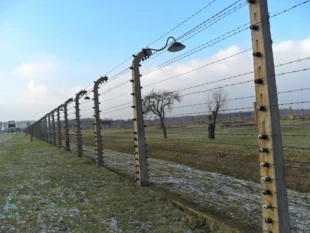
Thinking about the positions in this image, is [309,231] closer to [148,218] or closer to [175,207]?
[175,207]

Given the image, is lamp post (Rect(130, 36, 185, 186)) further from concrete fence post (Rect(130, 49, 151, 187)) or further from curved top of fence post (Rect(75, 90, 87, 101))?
curved top of fence post (Rect(75, 90, 87, 101))

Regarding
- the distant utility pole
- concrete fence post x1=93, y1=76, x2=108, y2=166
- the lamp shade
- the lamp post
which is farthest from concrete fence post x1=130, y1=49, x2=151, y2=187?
the distant utility pole

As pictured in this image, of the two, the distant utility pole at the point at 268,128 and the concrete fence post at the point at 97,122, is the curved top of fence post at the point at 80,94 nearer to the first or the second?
the concrete fence post at the point at 97,122

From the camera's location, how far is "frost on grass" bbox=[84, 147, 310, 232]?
4.53 m

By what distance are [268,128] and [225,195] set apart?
3.05 metres

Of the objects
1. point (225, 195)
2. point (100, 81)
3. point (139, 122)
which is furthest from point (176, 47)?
point (100, 81)

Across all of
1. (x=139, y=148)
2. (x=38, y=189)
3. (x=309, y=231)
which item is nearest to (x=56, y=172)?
(x=38, y=189)

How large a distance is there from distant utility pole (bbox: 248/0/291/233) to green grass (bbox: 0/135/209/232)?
1168 millimetres

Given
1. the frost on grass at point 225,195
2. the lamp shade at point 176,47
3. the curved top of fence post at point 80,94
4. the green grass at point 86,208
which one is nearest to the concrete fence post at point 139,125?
the green grass at point 86,208

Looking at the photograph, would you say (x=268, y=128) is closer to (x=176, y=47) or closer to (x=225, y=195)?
(x=176, y=47)

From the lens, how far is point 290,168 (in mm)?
8992

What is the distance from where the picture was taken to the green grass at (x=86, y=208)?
411 centimetres

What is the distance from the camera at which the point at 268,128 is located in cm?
311

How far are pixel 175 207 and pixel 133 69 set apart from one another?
3.14 metres
